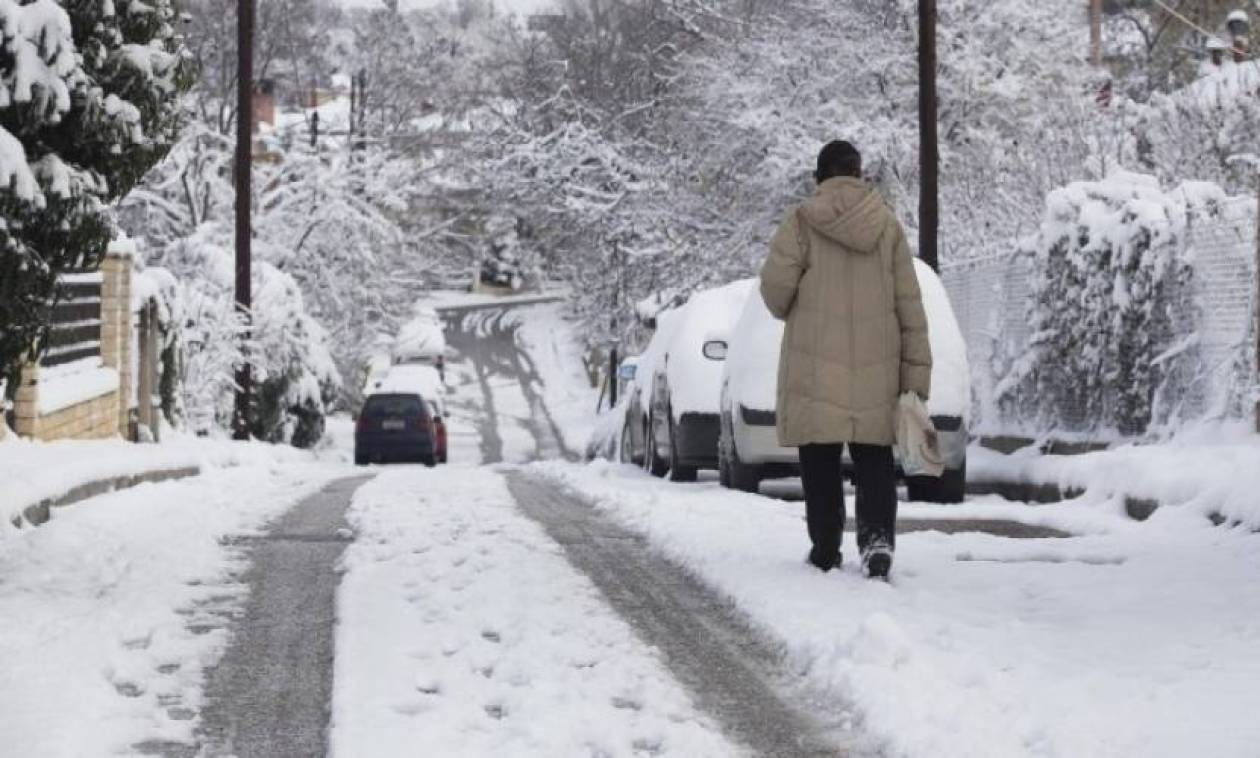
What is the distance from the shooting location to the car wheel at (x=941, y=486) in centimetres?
1314

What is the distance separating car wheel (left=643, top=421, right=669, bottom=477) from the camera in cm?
1681

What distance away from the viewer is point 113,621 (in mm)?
6738

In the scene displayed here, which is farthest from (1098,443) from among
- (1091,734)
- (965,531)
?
(1091,734)

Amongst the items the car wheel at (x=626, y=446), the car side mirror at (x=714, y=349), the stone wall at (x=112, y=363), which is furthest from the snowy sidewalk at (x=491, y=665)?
the car wheel at (x=626, y=446)

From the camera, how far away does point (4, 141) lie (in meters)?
7.77

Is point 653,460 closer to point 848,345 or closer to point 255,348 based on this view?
point 848,345

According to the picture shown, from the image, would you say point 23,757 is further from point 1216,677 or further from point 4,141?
point 4,141

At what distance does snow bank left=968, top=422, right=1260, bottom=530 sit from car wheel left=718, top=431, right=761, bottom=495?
2.17 meters

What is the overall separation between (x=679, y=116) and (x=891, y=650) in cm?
2811

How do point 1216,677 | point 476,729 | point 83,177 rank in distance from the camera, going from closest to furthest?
point 476,729
point 1216,677
point 83,177

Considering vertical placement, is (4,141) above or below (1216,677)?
above

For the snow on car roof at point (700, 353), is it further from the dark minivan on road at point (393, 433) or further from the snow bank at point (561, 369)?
the snow bank at point (561, 369)

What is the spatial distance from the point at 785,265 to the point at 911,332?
60 cm

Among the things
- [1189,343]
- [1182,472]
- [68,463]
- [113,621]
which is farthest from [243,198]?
[113,621]
